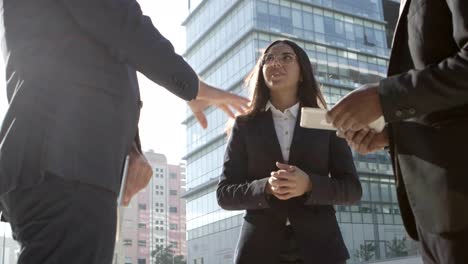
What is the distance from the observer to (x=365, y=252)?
31500 millimetres

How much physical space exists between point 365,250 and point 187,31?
81.2 feet

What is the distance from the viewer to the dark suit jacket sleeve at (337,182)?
6.57 feet

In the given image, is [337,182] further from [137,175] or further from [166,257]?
[166,257]

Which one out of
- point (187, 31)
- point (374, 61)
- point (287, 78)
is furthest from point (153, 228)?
point (287, 78)

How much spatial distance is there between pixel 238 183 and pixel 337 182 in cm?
43

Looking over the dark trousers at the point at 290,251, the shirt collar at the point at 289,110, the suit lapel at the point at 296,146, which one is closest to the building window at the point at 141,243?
the shirt collar at the point at 289,110

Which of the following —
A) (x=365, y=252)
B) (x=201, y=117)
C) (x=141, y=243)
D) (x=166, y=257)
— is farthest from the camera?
(x=141, y=243)

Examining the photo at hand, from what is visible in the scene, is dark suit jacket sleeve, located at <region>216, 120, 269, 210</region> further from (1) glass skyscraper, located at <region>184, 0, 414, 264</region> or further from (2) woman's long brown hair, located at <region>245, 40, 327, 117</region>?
(1) glass skyscraper, located at <region>184, 0, 414, 264</region>

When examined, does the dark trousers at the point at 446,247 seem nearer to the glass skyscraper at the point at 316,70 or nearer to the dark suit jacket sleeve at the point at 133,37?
the dark suit jacket sleeve at the point at 133,37

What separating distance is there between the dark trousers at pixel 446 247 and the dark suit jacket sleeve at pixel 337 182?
2.66 feet

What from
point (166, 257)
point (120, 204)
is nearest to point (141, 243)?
point (166, 257)

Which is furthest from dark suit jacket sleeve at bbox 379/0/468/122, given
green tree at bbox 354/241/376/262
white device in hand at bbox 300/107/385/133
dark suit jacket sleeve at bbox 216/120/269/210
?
green tree at bbox 354/241/376/262

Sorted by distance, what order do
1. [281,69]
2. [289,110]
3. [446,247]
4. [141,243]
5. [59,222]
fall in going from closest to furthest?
[446,247] → [59,222] → [289,110] → [281,69] → [141,243]

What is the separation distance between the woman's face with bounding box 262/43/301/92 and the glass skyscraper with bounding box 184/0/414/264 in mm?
29107
